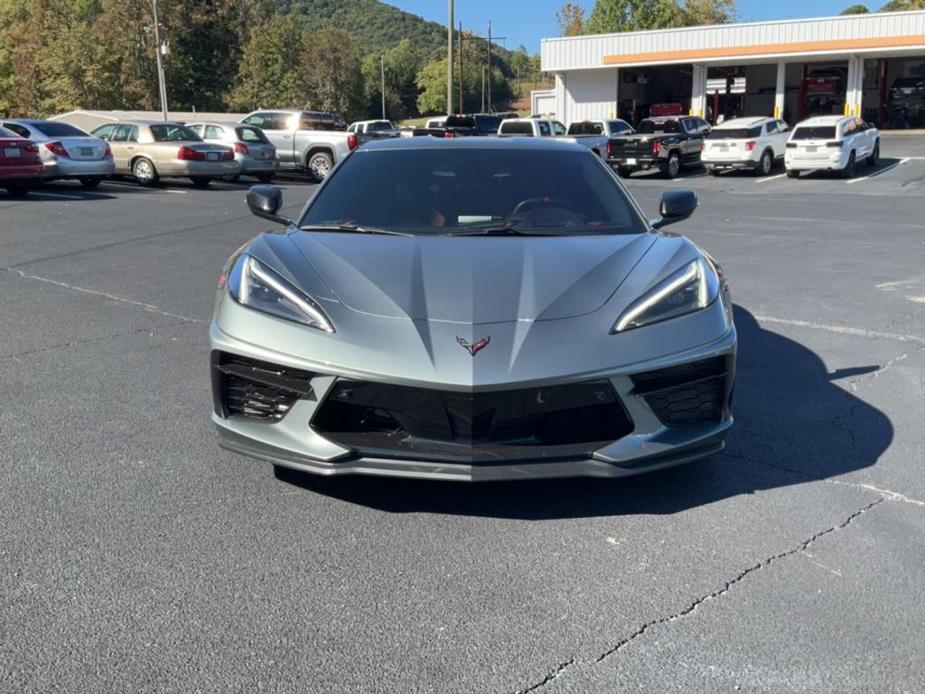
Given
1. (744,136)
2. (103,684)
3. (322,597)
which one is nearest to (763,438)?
(322,597)

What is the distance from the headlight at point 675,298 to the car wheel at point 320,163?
21.1m

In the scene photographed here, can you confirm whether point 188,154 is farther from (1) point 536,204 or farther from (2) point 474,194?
(1) point 536,204

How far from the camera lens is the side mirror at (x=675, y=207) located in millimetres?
4730

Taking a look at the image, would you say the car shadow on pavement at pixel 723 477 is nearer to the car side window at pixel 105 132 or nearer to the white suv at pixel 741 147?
the car side window at pixel 105 132

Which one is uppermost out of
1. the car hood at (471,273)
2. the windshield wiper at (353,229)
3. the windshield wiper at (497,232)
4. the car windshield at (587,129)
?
the car windshield at (587,129)

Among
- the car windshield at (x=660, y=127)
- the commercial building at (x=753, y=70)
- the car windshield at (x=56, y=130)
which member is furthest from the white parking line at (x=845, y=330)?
the commercial building at (x=753, y=70)

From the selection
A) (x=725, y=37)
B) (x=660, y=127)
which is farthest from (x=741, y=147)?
(x=725, y=37)

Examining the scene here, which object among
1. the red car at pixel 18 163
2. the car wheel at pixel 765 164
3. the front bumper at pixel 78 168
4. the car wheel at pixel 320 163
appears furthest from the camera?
the car wheel at pixel 765 164

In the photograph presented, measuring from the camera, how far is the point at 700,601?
289 cm

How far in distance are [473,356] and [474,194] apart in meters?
1.73

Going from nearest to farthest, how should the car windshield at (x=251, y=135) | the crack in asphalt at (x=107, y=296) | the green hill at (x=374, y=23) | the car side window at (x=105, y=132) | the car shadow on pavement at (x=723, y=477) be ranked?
the car shadow on pavement at (x=723, y=477), the crack in asphalt at (x=107, y=296), the car side window at (x=105, y=132), the car windshield at (x=251, y=135), the green hill at (x=374, y=23)

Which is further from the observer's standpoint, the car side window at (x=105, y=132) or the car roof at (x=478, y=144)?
the car side window at (x=105, y=132)

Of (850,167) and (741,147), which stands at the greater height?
(741,147)

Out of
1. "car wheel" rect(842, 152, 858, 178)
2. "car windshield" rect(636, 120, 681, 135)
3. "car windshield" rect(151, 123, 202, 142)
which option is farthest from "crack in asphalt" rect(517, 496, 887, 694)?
"car windshield" rect(636, 120, 681, 135)
